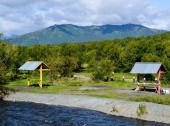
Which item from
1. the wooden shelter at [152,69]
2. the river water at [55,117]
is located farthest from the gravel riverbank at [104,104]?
the wooden shelter at [152,69]

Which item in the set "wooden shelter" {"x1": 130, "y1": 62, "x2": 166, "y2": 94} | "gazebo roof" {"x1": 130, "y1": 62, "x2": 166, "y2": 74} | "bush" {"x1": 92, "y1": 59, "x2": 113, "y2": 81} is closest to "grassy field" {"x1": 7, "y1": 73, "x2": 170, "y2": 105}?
"bush" {"x1": 92, "y1": 59, "x2": 113, "y2": 81}

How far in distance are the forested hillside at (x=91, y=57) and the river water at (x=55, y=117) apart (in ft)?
61.7

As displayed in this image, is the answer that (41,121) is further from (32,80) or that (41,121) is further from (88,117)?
(32,80)

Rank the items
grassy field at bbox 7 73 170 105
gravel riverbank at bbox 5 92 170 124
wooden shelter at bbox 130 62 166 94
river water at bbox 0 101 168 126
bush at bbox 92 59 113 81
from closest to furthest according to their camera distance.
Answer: river water at bbox 0 101 168 126 → gravel riverbank at bbox 5 92 170 124 → grassy field at bbox 7 73 170 105 → wooden shelter at bbox 130 62 166 94 → bush at bbox 92 59 113 81

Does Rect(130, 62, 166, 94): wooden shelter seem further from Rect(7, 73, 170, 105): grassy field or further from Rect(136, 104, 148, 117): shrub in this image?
Rect(136, 104, 148, 117): shrub

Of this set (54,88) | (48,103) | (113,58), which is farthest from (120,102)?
(113,58)

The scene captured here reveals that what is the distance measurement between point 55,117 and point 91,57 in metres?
91.1

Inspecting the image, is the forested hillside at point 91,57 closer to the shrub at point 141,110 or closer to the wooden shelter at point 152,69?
the wooden shelter at point 152,69

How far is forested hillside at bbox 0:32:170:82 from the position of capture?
317 feet

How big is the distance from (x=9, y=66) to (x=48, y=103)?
40115 millimetres

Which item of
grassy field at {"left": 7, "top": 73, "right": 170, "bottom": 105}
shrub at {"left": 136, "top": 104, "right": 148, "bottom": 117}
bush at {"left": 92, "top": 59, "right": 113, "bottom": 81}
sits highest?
bush at {"left": 92, "top": 59, "right": 113, "bottom": 81}

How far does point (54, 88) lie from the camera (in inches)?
3059

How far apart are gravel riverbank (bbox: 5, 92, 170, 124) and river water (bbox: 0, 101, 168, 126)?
1700 mm

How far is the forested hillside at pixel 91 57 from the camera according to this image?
96.7 meters
